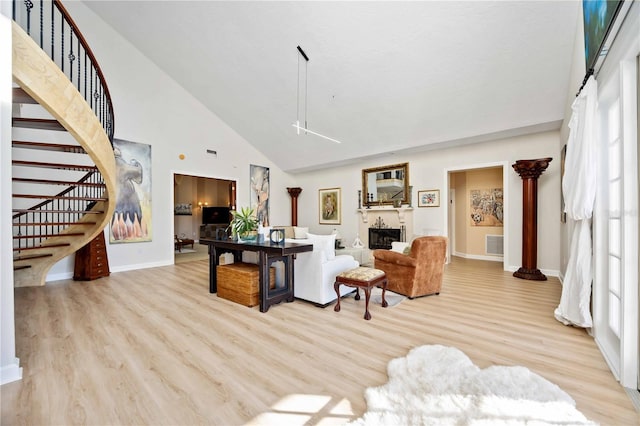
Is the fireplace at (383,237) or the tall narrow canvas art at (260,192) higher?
the tall narrow canvas art at (260,192)

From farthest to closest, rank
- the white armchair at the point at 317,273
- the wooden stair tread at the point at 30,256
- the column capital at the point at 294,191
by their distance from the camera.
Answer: the column capital at the point at 294,191 < the wooden stair tread at the point at 30,256 < the white armchair at the point at 317,273

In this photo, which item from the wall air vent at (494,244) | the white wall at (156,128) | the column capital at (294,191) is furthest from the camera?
the column capital at (294,191)

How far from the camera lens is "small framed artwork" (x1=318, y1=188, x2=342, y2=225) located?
880 centimetres

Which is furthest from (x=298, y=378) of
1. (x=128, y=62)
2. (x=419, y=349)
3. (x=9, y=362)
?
(x=128, y=62)

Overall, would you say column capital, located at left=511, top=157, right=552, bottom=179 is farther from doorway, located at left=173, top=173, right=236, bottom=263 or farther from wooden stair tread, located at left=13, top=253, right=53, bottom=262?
doorway, located at left=173, top=173, right=236, bottom=263

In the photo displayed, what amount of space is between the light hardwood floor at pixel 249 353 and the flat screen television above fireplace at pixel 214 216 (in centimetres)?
814

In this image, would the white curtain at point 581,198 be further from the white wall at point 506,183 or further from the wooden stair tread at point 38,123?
the wooden stair tread at point 38,123

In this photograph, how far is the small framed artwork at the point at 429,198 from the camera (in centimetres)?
675

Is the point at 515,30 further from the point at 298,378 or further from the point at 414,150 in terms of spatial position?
the point at 298,378

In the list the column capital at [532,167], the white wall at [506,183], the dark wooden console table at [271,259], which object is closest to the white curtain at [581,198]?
the column capital at [532,167]

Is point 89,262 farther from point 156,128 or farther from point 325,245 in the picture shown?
point 325,245

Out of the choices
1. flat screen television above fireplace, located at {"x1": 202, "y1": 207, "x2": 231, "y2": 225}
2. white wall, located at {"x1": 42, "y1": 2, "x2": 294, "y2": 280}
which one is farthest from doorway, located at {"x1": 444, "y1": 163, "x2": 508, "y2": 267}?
flat screen television above fireplace, located at {"x1": 202, "y1": 207, "x2": 231, "y2": 225}

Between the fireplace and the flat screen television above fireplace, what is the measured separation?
7156 millimetres

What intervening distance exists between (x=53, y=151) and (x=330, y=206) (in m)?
6.74
